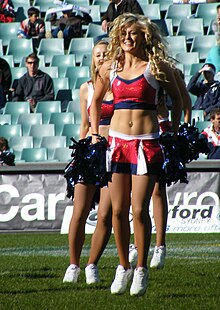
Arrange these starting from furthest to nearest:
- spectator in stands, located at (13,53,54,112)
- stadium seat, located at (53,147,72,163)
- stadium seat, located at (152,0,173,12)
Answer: stadium seat, located at (152,0,173,12)
spectator in stands, located at (13,53,54,112)
stadium seat, located at (53,147,72,163)

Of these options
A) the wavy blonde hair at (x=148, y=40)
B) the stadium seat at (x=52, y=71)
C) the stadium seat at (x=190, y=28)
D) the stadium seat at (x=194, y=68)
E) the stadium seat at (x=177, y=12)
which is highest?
the wavy blonde hair at (x=148, y=40)

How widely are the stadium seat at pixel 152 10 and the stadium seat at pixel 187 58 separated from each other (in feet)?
4.88

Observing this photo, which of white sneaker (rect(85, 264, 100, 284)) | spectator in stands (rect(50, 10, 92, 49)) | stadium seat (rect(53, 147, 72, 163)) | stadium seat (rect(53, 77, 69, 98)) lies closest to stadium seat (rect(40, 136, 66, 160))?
stadium seat (rect(53, 147, 72, 163))

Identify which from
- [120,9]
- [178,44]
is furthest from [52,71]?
[178,44]

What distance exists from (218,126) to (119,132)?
6616 millimetres

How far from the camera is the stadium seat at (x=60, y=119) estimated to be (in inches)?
601

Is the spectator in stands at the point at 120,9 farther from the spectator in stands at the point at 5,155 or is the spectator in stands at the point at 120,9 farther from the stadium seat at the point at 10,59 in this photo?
the spectator in stands at the point at 5,155

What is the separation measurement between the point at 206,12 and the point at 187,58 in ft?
4.90

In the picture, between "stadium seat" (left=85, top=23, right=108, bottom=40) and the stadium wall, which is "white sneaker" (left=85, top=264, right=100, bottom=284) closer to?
the stadium wall

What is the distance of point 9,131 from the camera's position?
1541cm

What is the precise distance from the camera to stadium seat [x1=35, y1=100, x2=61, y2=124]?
15547 millimetres

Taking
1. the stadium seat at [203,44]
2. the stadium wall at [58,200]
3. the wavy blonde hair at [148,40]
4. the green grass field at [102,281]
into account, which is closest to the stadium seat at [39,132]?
the stadium wall at [58,200]

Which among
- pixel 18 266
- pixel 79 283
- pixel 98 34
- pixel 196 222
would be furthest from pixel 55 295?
pixel 98 34

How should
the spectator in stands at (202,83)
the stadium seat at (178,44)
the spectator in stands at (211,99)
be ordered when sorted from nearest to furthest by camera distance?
Result: the spectator in stands at (211,99)
the spectator in stands at (202,83)
the stadium seat at (178,44)
